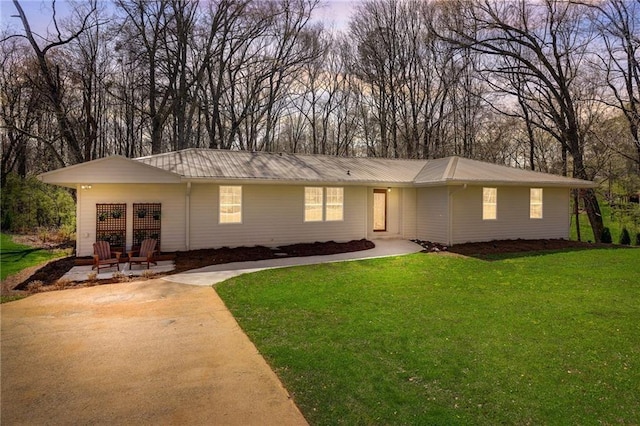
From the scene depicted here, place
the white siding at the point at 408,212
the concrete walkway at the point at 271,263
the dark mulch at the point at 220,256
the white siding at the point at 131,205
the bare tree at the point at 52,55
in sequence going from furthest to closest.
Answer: the bare tree at the point at 52,55, the white siding at the point at 408,212, the white siding at the point at 131,205, the dark mulch at the point at 220,256, the concrete walkway at the point at 271,263

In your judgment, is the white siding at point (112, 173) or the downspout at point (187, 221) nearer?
the white siding at point (112, 173)

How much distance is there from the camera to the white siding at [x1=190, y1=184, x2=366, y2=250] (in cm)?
1147

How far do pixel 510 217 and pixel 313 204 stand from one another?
7594 millimetres

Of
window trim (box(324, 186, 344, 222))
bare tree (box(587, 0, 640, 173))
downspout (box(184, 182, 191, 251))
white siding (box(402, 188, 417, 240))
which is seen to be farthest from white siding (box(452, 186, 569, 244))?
downspout (box(184, 182, 191, 251))

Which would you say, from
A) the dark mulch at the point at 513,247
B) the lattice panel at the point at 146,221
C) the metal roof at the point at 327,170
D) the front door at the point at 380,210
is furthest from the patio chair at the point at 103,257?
the dark mulch at the point at 513,247

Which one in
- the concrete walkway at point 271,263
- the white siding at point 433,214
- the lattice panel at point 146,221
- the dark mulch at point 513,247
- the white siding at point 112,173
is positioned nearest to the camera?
the concrete walkway at point 271,263

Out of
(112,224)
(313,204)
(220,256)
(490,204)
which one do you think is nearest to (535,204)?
(490,204)

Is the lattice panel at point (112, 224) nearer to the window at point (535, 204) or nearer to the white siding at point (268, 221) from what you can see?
the white siding at point (268, 221)

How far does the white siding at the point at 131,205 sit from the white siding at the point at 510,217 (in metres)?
9.15

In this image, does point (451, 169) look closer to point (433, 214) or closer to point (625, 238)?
point (433, 214)

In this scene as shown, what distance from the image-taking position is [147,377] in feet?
12.0

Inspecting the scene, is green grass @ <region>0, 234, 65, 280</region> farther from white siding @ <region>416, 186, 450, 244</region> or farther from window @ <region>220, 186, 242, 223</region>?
white siding @ <region>416, 186, 450, 244</region>

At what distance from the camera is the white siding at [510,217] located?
13320 millimetres

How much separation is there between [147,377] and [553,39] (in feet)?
73.9
